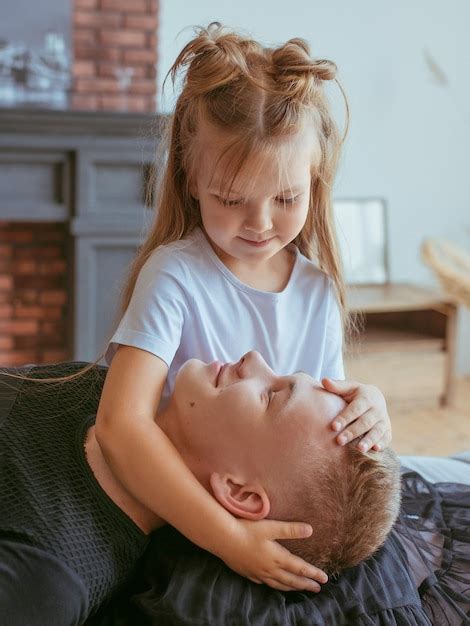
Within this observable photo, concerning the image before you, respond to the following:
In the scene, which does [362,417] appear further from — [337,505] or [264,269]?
[264,269]

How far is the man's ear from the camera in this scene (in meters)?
1.25

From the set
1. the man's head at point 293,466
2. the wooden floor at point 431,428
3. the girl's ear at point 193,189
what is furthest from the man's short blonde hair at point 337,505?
the wooden floor at point 431,428

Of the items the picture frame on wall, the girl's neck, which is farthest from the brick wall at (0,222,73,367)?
the girl's neck

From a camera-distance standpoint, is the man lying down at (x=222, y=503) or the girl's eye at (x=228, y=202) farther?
the girl's eye at (x=228, y=202)

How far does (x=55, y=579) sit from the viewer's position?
3.89 feet

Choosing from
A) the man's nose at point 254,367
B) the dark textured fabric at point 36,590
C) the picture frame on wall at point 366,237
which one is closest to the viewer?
the dark textured fabric at point 36,590

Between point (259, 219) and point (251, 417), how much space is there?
32 cm

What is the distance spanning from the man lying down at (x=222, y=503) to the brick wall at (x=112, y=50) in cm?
260

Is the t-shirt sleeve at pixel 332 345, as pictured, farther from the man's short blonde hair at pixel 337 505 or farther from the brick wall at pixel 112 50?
the brick wall at pixel 112 50

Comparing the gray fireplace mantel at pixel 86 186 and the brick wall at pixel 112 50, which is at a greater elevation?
the brick wall at pixel 112 50

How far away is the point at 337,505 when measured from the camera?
1.24 metres

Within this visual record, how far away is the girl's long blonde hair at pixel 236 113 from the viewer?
4.65 feet

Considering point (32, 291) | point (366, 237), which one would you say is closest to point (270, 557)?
point (32, 291)

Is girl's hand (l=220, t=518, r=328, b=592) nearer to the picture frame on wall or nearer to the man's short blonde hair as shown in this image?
the man's short blonde hair
